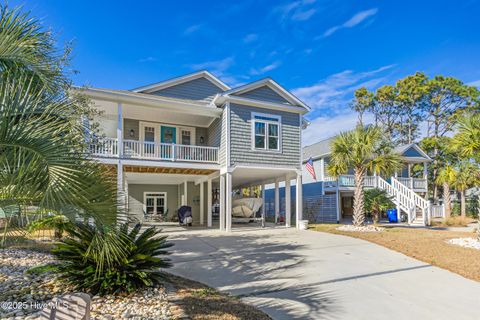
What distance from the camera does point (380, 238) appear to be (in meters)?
11.6

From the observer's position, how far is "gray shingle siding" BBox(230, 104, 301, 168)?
14.5m

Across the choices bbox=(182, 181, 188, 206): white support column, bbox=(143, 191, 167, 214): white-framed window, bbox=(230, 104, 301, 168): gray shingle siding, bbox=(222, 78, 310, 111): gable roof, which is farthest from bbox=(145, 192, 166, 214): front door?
bbox=(222, 78, 310, 111): gable roof

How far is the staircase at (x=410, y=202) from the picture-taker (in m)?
18.9

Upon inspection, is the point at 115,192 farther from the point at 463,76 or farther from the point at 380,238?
the point at 463,76

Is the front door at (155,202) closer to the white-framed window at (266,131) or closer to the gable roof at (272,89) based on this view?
the white-framed window at (266,131)

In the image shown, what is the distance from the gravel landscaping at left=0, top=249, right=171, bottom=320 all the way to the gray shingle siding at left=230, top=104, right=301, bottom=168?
978cm

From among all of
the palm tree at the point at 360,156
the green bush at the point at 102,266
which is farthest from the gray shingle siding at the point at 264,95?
the green bush at the point at 102,266

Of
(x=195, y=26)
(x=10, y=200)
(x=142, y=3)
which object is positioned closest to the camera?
(x=10, y=200)

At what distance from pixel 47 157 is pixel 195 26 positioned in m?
12.8

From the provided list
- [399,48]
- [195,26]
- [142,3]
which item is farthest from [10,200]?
[399,48]

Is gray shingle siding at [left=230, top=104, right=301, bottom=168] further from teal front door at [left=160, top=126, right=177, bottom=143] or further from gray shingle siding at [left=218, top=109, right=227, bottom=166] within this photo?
teal front door at [left=160, top=126, right=177, bottom=143]

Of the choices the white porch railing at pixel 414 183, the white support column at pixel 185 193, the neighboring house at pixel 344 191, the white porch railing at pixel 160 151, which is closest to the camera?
the white porch railing at pixel 160 151

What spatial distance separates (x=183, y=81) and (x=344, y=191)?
526 inches

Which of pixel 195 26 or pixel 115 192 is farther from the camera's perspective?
pixel 195 26
